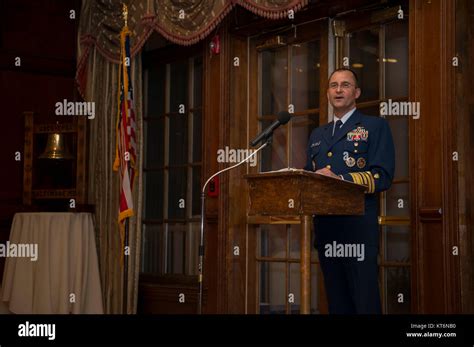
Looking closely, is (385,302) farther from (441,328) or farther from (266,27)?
(266,27)

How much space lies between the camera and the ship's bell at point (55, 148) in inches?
258

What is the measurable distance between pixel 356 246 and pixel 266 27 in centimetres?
219

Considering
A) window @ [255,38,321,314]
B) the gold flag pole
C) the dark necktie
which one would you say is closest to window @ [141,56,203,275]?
the gold flag pole

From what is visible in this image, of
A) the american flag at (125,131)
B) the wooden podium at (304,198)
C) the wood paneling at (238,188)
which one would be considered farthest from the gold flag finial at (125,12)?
the wooden podium at (304,198)

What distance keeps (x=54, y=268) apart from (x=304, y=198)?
9.85 ft

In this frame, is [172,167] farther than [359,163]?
Yes

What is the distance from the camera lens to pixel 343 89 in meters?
4.16

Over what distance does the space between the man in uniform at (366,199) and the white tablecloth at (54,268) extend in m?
2.46

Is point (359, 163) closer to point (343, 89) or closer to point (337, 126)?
point (337, 126)

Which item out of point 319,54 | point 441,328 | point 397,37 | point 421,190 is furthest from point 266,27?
point 441,328

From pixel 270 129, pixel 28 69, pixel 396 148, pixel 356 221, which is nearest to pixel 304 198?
pixel 270 129

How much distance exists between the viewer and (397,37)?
4.88 m

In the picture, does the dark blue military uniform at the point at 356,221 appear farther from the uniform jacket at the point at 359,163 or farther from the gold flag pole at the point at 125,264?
the gold flag pole at the point at 125,264

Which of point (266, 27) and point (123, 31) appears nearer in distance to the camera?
point (266, 27)
